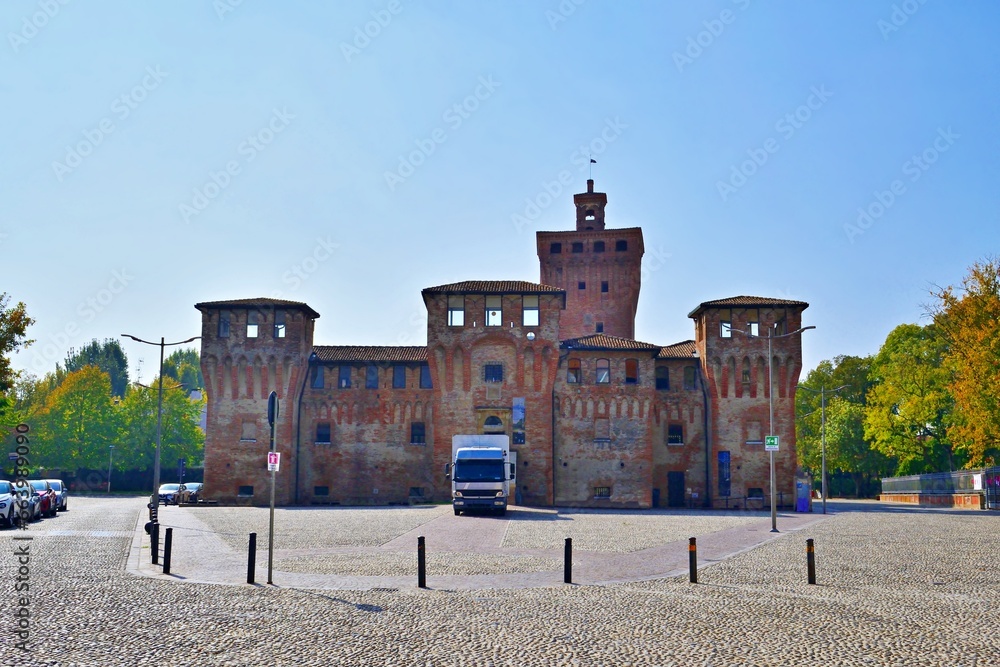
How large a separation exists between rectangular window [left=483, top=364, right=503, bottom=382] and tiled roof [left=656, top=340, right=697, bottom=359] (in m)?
9.96

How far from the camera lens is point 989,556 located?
21.7 metres

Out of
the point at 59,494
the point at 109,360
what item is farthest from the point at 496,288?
the point at 109,360

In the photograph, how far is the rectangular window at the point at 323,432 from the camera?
175ft

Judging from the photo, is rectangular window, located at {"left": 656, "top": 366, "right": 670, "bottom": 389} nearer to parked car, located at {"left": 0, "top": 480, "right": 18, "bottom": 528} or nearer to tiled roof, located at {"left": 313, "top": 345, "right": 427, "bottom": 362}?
tiled roof, located at {"left": 313, "top": 345, "right": 427, "bottom": 362}

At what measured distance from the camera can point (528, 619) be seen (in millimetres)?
12234

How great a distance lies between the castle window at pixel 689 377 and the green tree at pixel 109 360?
9671cm

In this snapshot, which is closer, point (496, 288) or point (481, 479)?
point (481, 479)

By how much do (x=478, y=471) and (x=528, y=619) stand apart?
25.6 metres

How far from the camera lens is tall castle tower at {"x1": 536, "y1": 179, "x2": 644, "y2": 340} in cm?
6850

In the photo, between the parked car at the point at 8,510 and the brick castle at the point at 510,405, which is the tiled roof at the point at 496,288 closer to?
the brick castle at the point at 510,405

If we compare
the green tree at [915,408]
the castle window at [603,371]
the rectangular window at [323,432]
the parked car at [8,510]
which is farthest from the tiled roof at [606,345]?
the parked car at [8,510]

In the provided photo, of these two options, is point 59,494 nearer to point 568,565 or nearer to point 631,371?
point 631,371

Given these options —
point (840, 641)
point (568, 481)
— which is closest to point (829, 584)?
point (840, 641)

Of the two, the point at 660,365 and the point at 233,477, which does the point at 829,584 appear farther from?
the point at 233,477
